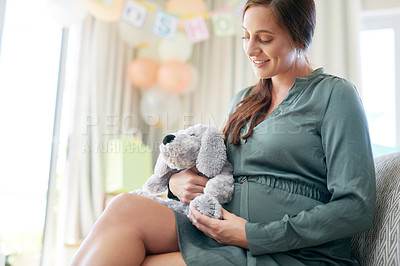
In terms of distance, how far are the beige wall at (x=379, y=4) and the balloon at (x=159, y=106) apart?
1.54 metres

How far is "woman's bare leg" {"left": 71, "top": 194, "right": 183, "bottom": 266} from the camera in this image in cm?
85

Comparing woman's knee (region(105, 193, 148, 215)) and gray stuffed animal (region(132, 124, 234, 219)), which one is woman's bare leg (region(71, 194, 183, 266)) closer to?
woman's knee (region(105, 193, 148, 215))

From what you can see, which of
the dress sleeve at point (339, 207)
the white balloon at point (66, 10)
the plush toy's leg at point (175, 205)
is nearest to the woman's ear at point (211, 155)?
the plush toy's leg at point (175, 205)

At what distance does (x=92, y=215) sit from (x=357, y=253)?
2048 millimetres

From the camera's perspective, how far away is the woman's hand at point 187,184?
1.07 meters

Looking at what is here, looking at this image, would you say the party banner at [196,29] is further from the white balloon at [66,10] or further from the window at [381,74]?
the window at [381,74]

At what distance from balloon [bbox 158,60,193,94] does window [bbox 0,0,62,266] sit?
71 centimetres

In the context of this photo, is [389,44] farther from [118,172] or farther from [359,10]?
[118,172]

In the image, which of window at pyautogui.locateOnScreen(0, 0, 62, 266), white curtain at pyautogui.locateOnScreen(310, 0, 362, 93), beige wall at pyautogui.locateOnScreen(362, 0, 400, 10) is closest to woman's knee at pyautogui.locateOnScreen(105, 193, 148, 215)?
window at pyautogui.locateOnScreen(0, 0, 62, 266)

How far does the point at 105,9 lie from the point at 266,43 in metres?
1.78

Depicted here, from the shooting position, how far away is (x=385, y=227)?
902mm

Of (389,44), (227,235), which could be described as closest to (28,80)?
(227,235)

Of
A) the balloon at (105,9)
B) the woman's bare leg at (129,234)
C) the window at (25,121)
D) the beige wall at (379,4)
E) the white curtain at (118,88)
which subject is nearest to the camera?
the woman's bare leg at (129,234)

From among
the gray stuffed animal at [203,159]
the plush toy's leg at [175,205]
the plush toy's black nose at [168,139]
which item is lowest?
the plush toy's leg at [175,205]
